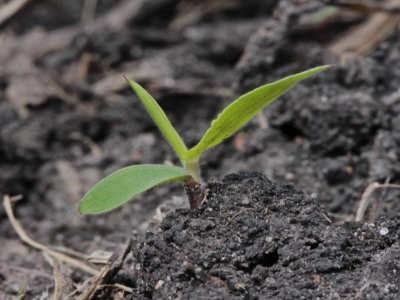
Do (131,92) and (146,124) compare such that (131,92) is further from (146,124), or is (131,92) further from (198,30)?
(198,30)

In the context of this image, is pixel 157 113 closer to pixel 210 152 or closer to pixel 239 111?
pixel 239 111

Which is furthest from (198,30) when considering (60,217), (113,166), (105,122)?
(60,217)

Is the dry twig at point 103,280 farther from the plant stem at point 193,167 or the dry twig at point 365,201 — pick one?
the dry twig at point 365,201

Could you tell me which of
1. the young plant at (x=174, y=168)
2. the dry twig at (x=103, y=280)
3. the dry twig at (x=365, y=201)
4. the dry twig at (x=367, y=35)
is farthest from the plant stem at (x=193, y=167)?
the dry twig at (x=367, y=35)

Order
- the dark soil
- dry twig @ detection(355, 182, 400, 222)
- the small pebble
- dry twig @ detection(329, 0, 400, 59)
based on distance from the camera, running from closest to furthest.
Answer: the dark soil → the small pebble → dry twig @ detection(355, 182, 400, 222) → dry twig @ detection(329, 0, 400, 59)

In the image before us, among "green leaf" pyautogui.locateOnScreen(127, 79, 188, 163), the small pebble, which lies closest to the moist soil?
the small pebble

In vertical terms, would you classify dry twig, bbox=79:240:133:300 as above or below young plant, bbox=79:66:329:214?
below

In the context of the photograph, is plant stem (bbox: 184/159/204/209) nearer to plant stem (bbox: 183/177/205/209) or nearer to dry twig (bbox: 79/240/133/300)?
plant stem (bbox: 183/177/205/209)

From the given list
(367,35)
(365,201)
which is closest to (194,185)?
Result: (365,201)
